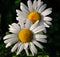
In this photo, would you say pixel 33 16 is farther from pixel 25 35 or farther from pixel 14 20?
pixel 14 20

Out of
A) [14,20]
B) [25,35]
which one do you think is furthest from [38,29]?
[14,20]

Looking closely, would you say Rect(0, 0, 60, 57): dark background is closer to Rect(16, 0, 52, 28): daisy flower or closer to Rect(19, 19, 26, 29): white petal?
Rect(16, 0, 52, 28): daisy flower

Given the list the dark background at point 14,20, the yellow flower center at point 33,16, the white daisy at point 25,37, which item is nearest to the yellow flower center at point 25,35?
the white daisy at point 25,37

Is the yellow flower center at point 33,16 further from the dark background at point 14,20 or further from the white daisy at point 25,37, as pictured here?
the dark background at point 14,20

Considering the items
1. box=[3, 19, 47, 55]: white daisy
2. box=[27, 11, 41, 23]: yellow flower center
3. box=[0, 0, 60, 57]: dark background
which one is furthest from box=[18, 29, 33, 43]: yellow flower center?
box=[0, 0, 60, 57]: dark background

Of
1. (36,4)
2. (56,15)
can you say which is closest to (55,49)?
(56,15)
